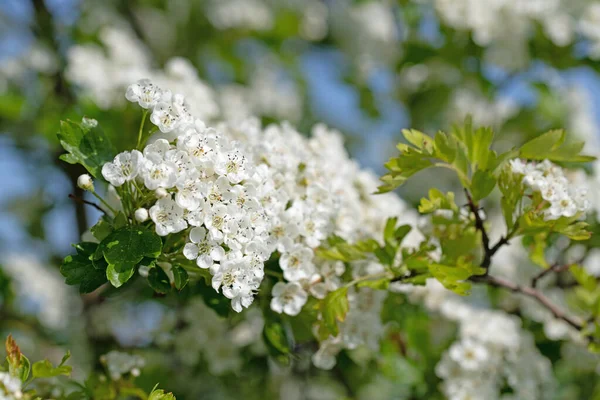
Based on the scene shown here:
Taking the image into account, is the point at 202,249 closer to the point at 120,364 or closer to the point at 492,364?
the point at 120,364

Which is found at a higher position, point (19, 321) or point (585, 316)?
point (585, 316)

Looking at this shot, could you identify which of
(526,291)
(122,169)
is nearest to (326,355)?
(526,291)

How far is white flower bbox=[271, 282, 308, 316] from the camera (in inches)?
65.2

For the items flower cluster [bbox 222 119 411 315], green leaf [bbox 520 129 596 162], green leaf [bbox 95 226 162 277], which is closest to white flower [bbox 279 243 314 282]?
flower cluster [bbox 222 119 411 315]

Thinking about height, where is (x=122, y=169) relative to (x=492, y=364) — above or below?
above

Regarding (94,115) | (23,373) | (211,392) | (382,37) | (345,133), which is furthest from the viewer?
(345,133)

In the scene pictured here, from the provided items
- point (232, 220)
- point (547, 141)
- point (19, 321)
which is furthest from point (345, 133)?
point (232, 220)

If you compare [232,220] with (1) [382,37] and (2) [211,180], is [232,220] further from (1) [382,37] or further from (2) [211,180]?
(1) [382,37]

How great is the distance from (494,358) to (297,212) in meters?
1.04

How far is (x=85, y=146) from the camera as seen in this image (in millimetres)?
1502

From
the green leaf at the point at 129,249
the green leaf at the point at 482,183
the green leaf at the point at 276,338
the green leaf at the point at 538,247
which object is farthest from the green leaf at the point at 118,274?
the green leaf at the point at 538,247

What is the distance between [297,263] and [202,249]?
0.32 metres

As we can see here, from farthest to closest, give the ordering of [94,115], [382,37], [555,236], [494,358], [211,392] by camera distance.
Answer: [382,37], [211,392], [94,115], [494,358], [555,236]

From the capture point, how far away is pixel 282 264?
5.34 feet
